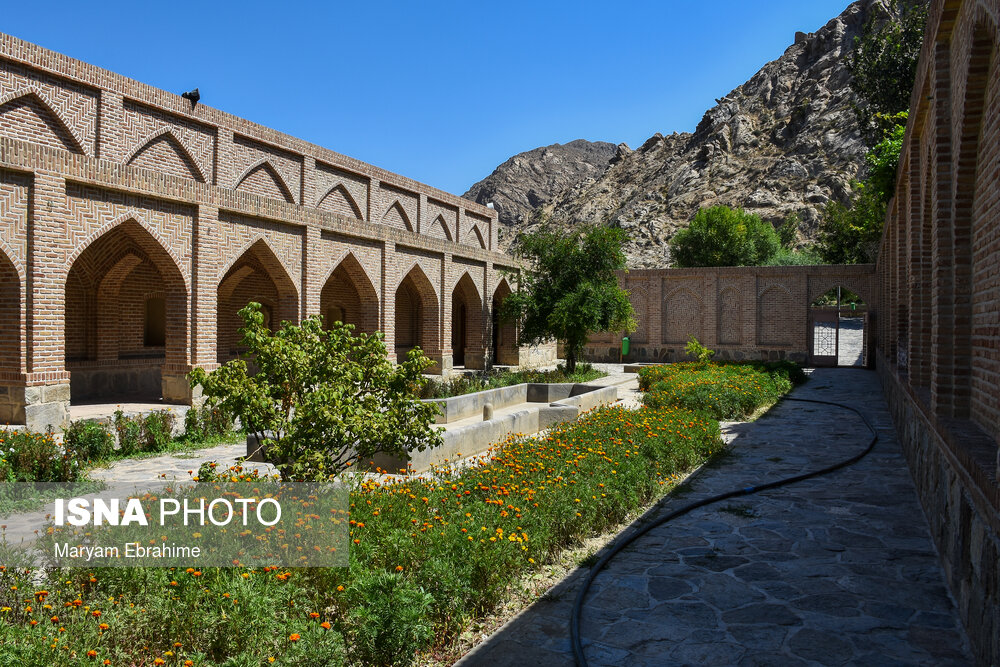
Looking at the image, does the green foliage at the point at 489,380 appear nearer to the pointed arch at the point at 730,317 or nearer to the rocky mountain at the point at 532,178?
the pointed arch at the point at 730,317

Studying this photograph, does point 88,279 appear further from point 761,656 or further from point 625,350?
point 625,350

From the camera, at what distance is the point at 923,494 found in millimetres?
6680

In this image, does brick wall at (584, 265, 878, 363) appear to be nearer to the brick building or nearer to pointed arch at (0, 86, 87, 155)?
the brick building

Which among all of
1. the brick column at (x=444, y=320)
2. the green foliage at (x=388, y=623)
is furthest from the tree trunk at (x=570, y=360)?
the green foliage at (x=388, y=623)

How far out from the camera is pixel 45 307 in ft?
33.8

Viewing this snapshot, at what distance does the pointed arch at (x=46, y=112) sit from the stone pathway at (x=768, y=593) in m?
13.6

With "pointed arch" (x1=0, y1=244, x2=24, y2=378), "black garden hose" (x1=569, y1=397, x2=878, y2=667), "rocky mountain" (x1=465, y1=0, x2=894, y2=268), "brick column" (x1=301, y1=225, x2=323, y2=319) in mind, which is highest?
"rocky mountain" (x1=465, y1=0, x2=894, y2=268)

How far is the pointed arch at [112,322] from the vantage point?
14922mm

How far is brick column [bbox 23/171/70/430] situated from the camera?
1011 cm

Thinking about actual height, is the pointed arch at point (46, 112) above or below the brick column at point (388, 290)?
above

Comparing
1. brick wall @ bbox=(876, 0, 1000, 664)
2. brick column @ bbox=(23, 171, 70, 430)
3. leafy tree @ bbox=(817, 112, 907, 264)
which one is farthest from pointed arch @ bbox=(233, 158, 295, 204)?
leafy tree @ bbox=(817, 112, 907, 264)

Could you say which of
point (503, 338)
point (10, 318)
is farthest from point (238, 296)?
point (503, 338)

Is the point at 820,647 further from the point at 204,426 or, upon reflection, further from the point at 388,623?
the point at 204,426

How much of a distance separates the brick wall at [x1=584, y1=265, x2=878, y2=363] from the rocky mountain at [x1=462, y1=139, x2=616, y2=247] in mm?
65829
